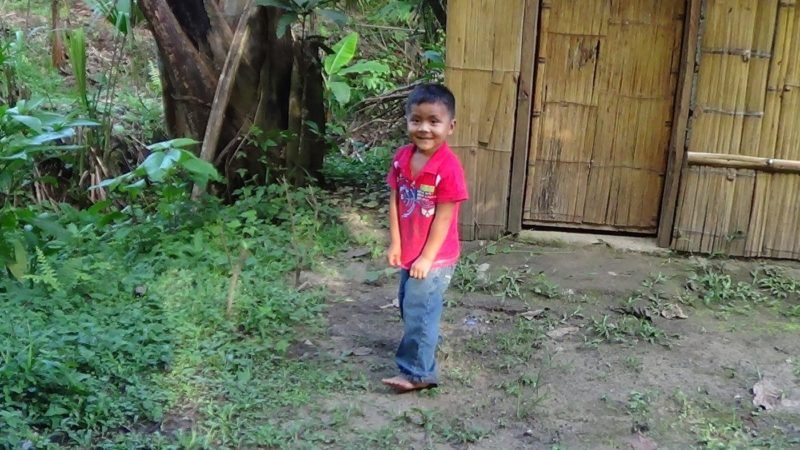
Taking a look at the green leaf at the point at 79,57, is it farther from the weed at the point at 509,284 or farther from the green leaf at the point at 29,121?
the weed at the point at 509,284

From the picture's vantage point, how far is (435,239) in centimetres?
351

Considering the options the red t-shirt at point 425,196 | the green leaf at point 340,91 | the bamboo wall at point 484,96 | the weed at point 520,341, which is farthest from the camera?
the green leaf at point 340,91

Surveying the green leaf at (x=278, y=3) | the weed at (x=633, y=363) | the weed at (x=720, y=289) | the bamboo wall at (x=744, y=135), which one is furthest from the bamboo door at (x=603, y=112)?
the green leaf at (x=278, y=3)

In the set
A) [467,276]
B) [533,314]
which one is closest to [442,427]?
[533,314]

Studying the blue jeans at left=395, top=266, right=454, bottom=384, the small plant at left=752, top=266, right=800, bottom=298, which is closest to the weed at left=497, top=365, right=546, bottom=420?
the blue jeans at left=395, top=266, right=454, bottom=384

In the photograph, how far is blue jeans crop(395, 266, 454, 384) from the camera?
3.59 metres

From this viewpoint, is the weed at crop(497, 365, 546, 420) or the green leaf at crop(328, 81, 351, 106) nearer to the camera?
the weed at crop(497, 365, 546, 420)

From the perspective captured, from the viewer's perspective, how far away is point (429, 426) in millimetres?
3451

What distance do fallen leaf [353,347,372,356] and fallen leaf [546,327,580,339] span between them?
1.03 m

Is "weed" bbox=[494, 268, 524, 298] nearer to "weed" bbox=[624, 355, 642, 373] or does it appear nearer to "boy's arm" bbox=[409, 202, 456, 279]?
"weed" bbox=[624, 355, 642, 373]

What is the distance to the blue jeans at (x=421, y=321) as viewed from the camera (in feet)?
11.8

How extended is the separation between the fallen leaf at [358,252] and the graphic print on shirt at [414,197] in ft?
6.33

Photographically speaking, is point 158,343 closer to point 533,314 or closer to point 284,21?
A: point 533,314

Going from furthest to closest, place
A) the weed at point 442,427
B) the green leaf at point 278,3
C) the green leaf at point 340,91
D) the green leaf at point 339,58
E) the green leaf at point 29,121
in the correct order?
1. the green leaf at point 339,58
2. the green leaf at point 340,91
3. the green leaf at point 278,3
4. the green leaf at point 29,121
5. the weed at point 442,427
